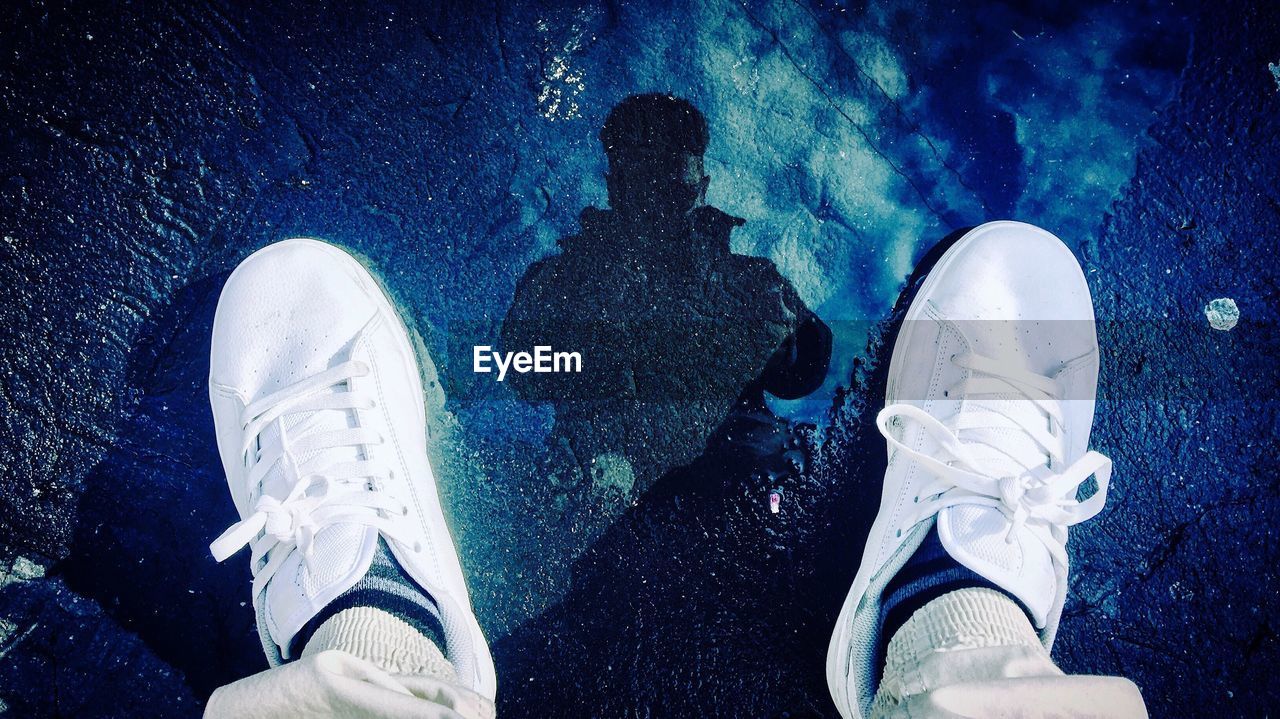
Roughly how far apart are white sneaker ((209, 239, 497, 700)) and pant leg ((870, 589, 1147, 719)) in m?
0.97

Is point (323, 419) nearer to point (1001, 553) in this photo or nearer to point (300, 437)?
point (300, 437)

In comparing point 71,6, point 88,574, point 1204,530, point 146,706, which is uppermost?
point 71,6

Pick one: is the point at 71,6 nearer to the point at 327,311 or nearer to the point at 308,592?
the point at 327,311

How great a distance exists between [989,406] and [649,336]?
3.17ft

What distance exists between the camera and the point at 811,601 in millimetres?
1906

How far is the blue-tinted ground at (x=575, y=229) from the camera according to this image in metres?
1.88

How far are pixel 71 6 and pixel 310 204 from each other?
860mm

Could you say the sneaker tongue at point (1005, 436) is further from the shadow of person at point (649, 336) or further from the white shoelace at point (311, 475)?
the white shoelace at point (311, 475)

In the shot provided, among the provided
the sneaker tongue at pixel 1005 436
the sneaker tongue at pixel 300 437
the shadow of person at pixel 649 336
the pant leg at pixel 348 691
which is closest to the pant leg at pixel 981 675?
the sneaker tongue at pixel 1005 436

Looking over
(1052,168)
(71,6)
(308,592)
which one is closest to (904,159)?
(1052,168)

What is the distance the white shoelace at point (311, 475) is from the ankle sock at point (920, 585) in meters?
1.23

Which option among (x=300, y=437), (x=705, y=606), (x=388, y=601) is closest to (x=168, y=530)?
(x=300, y=437)

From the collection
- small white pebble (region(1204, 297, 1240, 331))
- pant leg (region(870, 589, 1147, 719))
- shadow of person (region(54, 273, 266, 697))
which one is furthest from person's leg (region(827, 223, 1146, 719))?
shadow of person (region(54, 273, 266, 697))

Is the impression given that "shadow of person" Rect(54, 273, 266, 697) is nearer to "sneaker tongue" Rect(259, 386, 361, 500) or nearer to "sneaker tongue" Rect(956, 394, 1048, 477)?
"sneaker tongue" Rect(259, 386, 361, 500)
